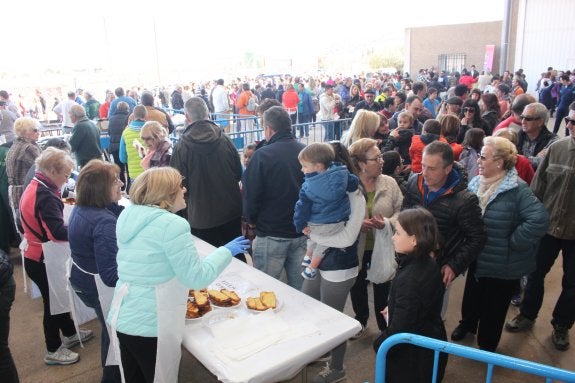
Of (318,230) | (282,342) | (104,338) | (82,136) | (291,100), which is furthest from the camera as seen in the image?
(291,100)

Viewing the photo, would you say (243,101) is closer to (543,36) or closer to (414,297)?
(414,297)

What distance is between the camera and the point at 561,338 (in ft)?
11.1

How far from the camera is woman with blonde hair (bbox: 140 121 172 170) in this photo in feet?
14.2

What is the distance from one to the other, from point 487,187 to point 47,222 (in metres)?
3.11

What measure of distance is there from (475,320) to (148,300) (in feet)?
8.83

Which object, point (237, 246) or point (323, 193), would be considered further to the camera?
point (323, 193)

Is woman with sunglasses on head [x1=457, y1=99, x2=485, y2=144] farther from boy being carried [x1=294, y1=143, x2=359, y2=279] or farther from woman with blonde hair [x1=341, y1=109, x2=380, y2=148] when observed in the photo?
boy being carried [x1=294, y1=143, x2=359, y2=279]

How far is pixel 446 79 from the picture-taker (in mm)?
20188

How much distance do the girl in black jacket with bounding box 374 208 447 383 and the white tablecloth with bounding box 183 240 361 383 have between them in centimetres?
29

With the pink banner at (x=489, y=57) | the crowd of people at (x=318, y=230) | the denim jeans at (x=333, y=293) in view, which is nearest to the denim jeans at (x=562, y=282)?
the crowd of people at (x=318, y=230)

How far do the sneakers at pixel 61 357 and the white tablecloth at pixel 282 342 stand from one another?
5.65 ft

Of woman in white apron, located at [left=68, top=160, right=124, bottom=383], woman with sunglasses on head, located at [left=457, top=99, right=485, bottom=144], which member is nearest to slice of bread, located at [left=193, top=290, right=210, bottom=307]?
woman in white apron, located at [left=68, top=160, right=124, bottom=383]

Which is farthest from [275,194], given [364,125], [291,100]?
[291,100]

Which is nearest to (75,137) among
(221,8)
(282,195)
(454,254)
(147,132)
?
(147,132)
